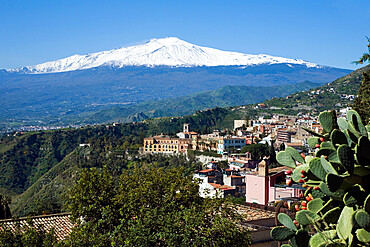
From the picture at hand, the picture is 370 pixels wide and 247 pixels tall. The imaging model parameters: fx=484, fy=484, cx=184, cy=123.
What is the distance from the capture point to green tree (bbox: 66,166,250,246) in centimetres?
1025

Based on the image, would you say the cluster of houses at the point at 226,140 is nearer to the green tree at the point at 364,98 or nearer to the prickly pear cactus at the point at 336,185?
the green tree at the point at 364,98

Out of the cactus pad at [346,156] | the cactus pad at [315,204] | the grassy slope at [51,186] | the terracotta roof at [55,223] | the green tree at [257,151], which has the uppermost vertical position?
the cactus pad at [346,156]

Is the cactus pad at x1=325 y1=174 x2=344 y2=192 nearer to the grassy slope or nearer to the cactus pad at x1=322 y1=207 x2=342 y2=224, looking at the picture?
the cactus pad at x1=322 y1=207 x2=342 y2=224

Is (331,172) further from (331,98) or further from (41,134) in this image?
(331,98)

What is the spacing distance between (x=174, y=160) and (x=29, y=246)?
58.1 m

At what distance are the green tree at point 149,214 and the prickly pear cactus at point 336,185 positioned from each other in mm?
6251

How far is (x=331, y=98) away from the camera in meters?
125

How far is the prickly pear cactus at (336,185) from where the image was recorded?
3367 millimetres

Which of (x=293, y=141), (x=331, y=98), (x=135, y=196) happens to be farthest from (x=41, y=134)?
(x=135, y=196)

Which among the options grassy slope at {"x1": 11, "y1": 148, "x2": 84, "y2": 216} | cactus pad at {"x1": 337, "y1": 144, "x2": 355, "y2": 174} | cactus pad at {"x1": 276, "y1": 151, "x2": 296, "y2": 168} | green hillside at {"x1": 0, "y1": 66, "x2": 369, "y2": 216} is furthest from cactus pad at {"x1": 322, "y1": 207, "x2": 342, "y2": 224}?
grassy slope at {"x1": 11, "y1": 148, "x2": 84, "y2": 216}

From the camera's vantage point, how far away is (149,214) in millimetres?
11109

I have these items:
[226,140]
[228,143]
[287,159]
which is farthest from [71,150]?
[287,159]

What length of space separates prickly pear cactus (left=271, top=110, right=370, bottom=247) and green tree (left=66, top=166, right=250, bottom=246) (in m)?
6.25

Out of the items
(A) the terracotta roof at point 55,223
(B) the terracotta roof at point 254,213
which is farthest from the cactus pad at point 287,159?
(A) the terracotta roof at point 55,223
